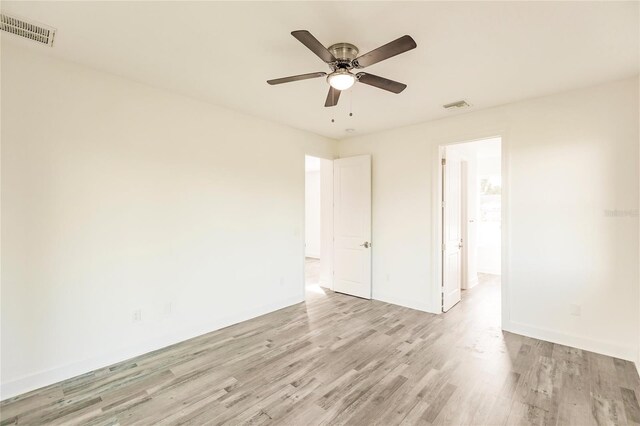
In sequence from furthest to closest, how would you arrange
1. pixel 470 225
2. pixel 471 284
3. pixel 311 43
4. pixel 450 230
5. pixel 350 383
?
pixel 470 225, pixel 471 284, pixel 450 230, pixel 350 383, pixel 311 43

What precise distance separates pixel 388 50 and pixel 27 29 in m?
2.63

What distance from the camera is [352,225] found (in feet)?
16.3

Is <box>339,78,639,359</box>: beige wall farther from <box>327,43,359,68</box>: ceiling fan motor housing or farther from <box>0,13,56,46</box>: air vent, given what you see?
<box>0,13,56,46</box>: air vent

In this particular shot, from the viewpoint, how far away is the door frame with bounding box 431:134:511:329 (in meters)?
3.47

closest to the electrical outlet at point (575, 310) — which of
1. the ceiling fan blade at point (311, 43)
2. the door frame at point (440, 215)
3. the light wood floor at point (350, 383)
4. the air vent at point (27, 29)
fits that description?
the light wood floor at point (350, 383)

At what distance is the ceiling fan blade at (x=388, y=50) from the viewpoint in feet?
5.47

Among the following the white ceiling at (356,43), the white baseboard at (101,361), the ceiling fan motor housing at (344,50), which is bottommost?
the white baseboard at (101,361)

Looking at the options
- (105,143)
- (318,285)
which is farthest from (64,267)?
(318,285)

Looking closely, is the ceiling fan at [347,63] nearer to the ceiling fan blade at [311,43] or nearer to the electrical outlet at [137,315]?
the ceiling fan blade at [311,43]

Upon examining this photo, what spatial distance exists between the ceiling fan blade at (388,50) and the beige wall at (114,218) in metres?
2.27

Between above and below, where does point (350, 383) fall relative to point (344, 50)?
below

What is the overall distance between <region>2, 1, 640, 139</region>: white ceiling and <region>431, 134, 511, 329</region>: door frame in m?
0.56

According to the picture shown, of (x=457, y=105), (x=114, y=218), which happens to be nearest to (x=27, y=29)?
(x=114, y=218)

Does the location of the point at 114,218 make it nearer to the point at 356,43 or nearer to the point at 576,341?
the point at 356,43
